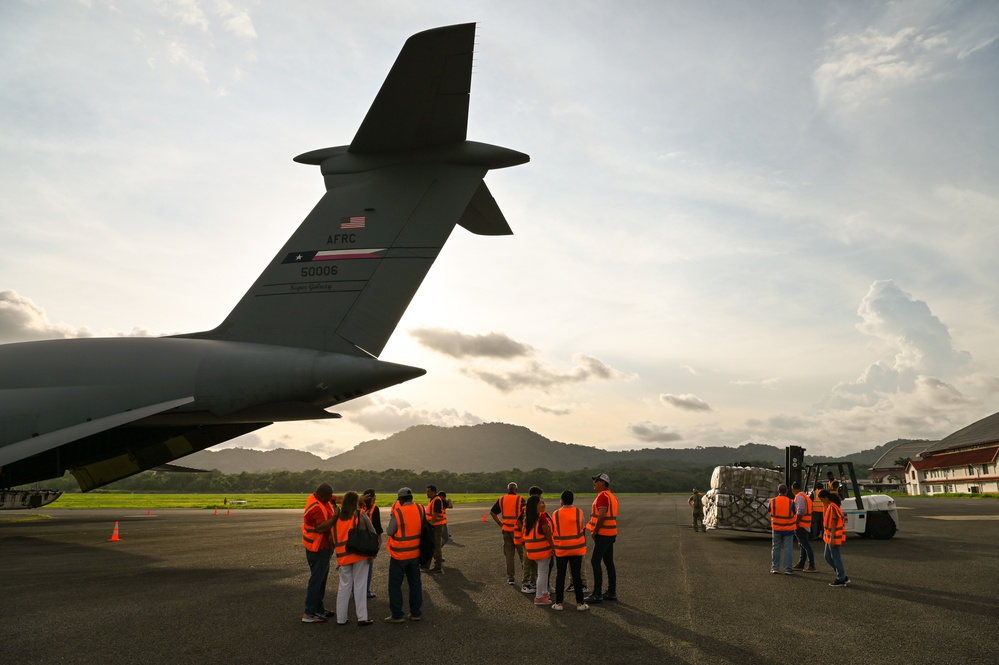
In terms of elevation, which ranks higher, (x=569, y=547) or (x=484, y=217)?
(x=484, y=217)

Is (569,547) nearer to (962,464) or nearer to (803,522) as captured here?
(803,522)

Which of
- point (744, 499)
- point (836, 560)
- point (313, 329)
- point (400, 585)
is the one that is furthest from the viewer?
point (744, 499)

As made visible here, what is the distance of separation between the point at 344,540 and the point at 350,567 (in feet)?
1.07

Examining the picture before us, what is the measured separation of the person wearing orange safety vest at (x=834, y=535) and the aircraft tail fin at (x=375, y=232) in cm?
789

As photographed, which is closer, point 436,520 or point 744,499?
point 436,520

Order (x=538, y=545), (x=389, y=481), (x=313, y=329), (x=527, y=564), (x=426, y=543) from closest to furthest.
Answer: (x=426, y=543)
(x=538, y=545)
(x=527, y=564)
(x=313, y=329)
(x=389, y=481)

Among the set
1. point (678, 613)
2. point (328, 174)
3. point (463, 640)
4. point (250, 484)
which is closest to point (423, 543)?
point (463, 640)

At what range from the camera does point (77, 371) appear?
11.2 metres

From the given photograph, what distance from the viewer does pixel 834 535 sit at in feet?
33.2

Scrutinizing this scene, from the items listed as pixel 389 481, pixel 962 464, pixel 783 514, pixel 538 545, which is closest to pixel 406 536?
pixel 538 545

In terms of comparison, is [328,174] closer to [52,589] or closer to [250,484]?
[52,589]

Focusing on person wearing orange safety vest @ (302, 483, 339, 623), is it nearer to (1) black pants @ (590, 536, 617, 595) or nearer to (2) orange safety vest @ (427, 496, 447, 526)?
(1) black pants @ (590, 536, 617, 595)

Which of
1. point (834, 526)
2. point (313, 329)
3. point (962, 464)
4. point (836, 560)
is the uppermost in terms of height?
point (313, 329)

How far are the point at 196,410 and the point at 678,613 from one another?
8365 millimetres
